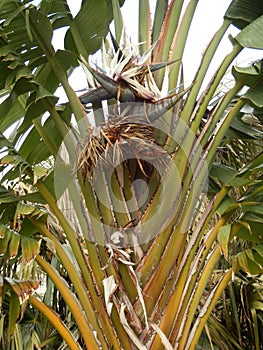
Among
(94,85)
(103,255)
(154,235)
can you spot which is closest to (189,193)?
(154,235)

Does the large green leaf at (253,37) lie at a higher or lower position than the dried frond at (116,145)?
higher

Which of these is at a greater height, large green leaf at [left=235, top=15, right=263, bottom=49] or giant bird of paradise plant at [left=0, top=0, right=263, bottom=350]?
large green leaf at [left=235, top=15, right=263, bottom=49]

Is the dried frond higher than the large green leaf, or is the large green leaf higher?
the large green leaf

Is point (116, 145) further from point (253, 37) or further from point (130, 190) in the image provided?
point (253, 37)

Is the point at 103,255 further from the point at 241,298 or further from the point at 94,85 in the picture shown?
the point at 241,298

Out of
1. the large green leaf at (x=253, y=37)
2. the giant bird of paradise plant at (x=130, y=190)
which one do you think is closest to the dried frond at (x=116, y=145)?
the giant bird of paradise plant at (x=130, y=190)

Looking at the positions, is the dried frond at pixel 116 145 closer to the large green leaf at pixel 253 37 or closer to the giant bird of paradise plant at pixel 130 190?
the giant bird of paradise plant at pixel 130 190

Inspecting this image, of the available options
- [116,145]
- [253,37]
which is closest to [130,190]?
[116,145]

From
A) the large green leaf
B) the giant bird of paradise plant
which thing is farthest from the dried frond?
the large green leaf

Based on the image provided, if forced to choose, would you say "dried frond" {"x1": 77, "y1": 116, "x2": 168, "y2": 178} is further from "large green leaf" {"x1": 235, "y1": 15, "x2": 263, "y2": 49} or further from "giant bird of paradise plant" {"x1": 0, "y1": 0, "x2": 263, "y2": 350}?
"large green leaf" {"x1": 235, "y1": 15, "x2": 263, "y2": 49}

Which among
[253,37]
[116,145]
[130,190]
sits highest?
[253,37]

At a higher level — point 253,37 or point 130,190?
point 253,37

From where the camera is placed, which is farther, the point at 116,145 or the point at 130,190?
the point at 130,190

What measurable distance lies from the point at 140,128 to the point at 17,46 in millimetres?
640
